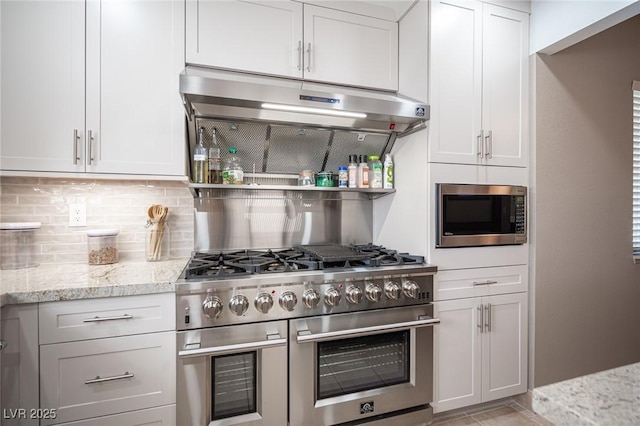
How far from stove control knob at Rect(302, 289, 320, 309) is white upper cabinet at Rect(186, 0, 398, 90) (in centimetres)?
126

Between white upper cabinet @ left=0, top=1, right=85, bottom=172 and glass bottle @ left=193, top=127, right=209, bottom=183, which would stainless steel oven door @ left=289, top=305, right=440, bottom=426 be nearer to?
glass bottle @ left=193, top=127, right=209, bottom=183

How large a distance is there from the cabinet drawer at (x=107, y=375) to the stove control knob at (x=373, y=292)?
938 millimetres

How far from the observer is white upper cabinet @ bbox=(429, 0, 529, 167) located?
1.75 m

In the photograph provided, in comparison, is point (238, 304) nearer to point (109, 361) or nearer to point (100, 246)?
point (109, 361)

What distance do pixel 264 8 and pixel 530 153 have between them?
6.12 ft

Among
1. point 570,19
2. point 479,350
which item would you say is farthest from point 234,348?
point 570,19

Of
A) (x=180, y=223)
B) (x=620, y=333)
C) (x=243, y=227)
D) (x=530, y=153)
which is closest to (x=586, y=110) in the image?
(x=530, y=153)

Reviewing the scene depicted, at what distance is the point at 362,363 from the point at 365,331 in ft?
0.76

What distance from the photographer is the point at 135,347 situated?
4.20 feet

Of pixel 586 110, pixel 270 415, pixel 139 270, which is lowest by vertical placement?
pixel 270 415

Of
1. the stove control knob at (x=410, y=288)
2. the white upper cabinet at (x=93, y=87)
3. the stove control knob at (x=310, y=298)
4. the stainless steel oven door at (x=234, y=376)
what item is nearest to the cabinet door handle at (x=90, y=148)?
the white upper cabinet at (x=93, y=87)

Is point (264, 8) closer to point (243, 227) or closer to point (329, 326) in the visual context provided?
point (243, 227)

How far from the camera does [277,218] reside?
211cm

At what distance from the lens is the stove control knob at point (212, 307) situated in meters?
1.32
